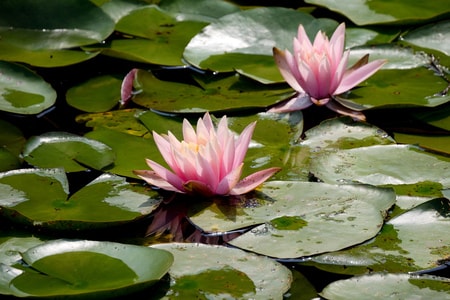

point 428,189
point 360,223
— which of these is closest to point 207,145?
point 360,223

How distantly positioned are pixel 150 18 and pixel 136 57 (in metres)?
0.43

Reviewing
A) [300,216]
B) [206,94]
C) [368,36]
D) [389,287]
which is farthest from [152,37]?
[389,287]

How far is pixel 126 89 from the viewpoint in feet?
10.5

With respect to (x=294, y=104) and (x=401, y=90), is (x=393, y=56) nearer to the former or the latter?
(x=401, y=90)

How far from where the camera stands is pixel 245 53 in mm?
3426

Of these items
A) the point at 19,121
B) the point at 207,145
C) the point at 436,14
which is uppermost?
the point at 436,14

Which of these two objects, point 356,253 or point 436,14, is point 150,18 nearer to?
point 436,14

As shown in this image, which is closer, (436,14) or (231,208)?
(231,208)

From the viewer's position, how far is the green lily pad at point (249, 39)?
3.36 meters

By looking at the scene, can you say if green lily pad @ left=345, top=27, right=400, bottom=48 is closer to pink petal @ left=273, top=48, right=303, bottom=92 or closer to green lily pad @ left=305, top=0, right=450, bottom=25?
green lily pad @ left=305, top=0, right=450, bottom=25

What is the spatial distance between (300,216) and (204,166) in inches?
12.9

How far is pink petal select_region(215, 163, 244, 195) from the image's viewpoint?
7.70 feet

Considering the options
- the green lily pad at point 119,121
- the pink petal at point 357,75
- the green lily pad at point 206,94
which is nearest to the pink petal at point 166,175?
the green lily pad at point 119,121

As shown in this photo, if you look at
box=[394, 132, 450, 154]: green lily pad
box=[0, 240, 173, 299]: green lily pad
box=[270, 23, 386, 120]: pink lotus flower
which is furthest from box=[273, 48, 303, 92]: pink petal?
box=[0, 240, 173, 299]: green lily pad
